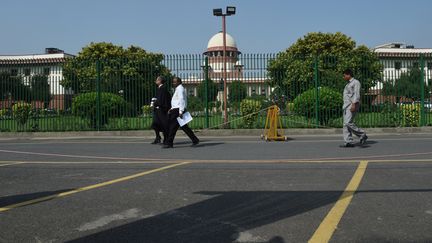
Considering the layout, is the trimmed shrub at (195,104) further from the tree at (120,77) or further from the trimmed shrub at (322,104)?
the trimmed shrub at (322,104)

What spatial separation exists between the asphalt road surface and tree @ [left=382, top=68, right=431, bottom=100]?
731 centimetres

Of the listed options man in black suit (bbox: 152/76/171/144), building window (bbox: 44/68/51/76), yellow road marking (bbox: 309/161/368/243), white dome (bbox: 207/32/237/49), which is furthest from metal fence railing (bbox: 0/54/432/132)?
white dome (bbox: 207/32/237/49)

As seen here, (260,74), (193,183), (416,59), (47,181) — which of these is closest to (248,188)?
(193,183)

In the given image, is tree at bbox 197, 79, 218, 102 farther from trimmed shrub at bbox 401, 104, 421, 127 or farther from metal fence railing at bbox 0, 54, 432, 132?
trimmed shrub at bbox 401, 104, 421, 127

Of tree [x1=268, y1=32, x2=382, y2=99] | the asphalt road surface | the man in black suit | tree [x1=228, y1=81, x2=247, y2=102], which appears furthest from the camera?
tree [x1=228, y1=81, x2=247, y2=102]

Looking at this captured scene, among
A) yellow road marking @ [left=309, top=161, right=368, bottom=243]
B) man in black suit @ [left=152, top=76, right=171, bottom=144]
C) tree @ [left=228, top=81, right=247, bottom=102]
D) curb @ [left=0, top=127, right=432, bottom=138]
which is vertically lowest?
yellow road marking @ [left=309, top=161, right=368, bottom=243]

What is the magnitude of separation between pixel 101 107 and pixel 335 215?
12812 millimetres

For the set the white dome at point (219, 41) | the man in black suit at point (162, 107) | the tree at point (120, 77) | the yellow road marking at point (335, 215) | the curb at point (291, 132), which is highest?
the white dome at point (219, 41)

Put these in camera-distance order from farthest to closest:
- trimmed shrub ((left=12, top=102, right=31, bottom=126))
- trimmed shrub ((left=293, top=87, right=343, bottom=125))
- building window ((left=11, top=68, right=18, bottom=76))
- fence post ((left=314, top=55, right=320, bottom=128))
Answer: building window ((left=11, top=68, right=18, bottom=76)) < trimmed shrub ((left=12, top=102, right=31, bottom=126)) < trimmed shrub ((left=293, top=87, right=343, bottom=125)) < fence post ((left=314, top=55, right=320, bottom=128))

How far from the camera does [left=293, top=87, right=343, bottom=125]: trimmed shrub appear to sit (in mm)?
15547

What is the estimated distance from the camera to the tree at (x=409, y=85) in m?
15.7

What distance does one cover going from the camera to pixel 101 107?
52.4 feet

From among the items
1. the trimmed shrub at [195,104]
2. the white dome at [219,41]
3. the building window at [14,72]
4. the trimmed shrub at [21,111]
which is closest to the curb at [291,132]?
the trimmed shrub at [195,104]

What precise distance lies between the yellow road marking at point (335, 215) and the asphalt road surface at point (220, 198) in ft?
0.03
